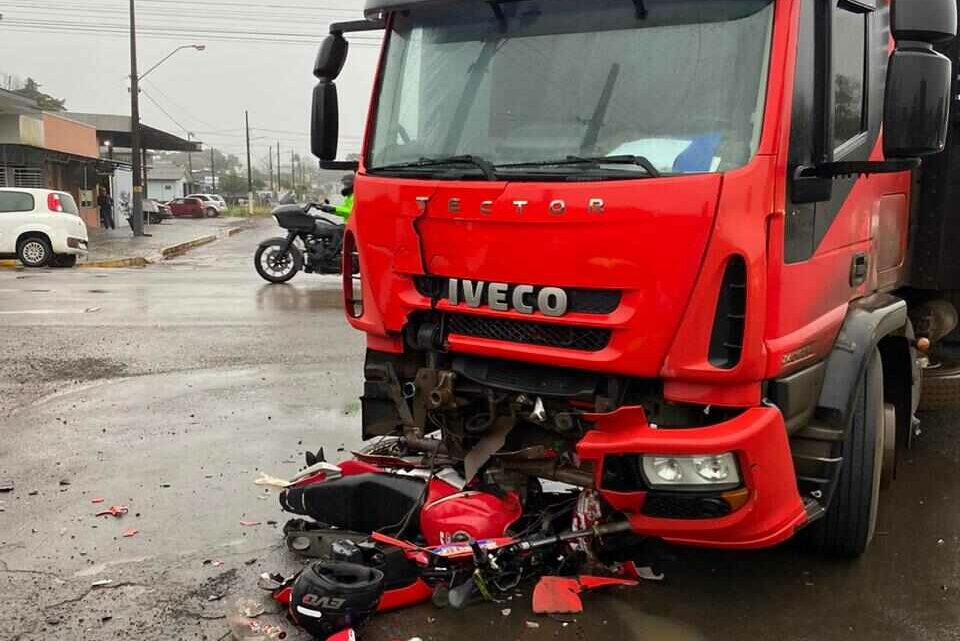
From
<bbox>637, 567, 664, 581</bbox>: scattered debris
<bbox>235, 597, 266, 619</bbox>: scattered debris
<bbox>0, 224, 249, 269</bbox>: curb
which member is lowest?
<bbox>235, 597, 266, 619</bbox>: scattered debris

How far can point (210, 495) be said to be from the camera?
16.7 feet

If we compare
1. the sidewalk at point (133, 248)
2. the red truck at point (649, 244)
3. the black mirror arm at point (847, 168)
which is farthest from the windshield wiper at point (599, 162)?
the sidewalk at point (133, 248)

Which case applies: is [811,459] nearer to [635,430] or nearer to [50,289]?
[635,430]

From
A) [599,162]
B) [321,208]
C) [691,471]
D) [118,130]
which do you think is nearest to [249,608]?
[691,471]

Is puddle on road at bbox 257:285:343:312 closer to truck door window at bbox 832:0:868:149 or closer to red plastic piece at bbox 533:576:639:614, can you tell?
red plastic piece at bbox 533:576:639:614

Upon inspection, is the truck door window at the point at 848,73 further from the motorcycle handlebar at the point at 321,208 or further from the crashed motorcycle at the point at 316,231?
the motorcycle handlebar at the point at 321,208

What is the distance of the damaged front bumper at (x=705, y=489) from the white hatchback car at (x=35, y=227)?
1799cm

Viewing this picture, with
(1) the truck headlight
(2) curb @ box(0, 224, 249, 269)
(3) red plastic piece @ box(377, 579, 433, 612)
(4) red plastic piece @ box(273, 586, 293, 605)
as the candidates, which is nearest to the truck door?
(1) the truck headlight

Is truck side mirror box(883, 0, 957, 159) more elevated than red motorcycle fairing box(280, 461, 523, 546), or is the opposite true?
truck side mirror box(883, 0, 957, 159)

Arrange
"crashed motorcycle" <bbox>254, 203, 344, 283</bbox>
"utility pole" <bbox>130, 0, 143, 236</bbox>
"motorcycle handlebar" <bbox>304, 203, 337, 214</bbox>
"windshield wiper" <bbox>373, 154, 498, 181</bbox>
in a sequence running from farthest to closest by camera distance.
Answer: "utility pole" <bbox>130, 0, 143, 236</bbox> < "motorcycle handlebar" <bbox>304, 203, 337, 214</bbox> < "crashed motorcycle" <bbox>254, 203, 344, 283</bbox> < "windshield wiper" <bbox>373, 154, 498, 181</bbox>

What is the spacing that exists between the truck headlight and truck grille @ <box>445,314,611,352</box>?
48 centimetres

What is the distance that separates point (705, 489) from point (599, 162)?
4.23ft

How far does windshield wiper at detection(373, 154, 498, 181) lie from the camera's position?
3625mm

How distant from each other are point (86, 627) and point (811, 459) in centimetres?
296
